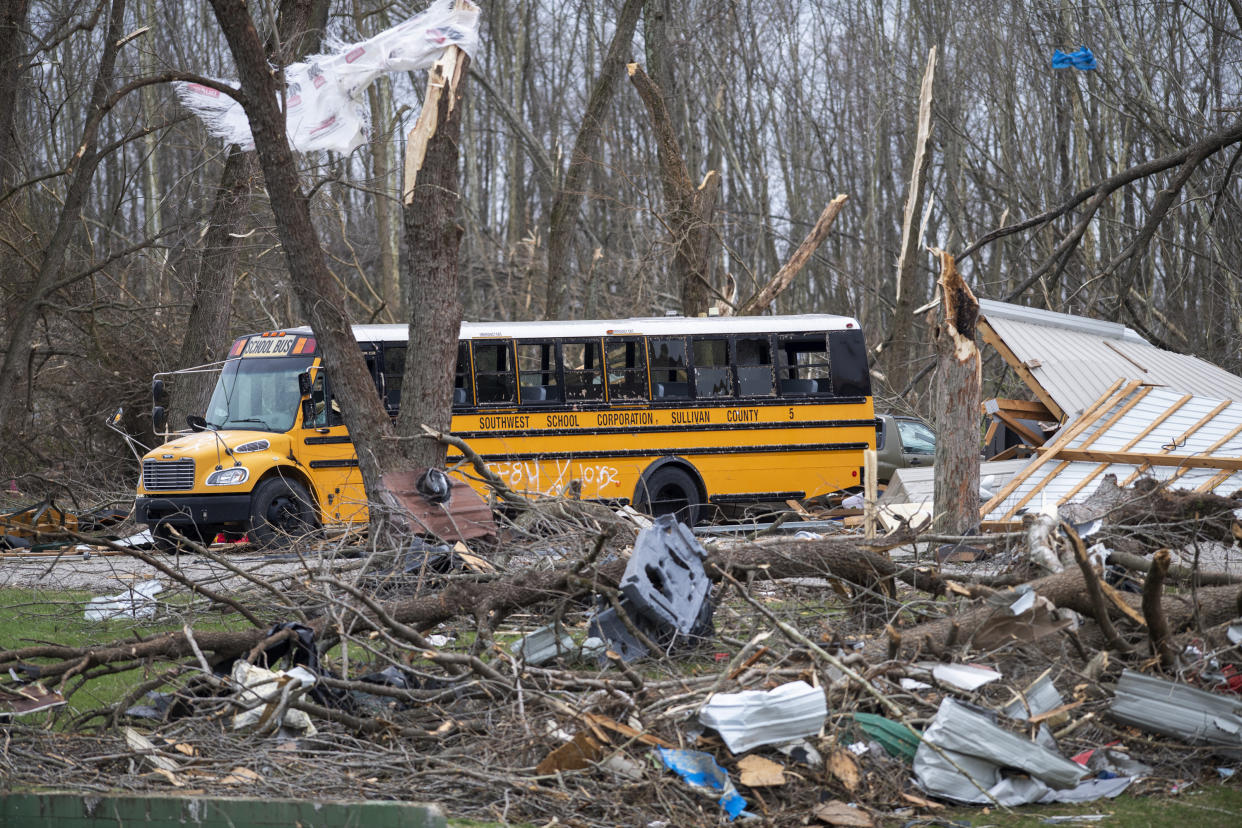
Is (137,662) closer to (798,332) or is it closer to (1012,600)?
(1012,600)

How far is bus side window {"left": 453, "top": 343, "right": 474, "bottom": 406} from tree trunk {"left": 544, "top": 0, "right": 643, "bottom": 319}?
4.61 metres

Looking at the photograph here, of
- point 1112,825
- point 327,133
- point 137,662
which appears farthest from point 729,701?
point 327,133

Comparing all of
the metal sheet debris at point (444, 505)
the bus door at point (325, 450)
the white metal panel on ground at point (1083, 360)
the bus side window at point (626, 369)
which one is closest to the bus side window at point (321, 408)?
the bus door at point (325, 450)

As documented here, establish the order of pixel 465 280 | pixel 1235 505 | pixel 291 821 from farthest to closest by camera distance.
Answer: pixel 465 280 → pixel 1235 505 → pixel 291 821

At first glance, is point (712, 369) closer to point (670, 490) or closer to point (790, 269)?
point (670, 490)

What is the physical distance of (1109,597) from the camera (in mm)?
6004

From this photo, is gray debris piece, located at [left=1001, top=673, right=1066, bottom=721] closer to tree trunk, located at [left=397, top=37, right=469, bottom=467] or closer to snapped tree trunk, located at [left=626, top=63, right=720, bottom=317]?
tree trunk, located at [left=397, top=37, right=469, bottom=467]

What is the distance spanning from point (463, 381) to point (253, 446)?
2633 mm

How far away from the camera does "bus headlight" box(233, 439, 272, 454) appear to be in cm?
1393

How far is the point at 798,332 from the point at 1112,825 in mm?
11784

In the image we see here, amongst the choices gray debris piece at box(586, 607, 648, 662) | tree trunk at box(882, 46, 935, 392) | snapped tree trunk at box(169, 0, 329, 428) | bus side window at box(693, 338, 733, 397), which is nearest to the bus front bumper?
snapped tree trunk at box(169, 0, 329, 428)

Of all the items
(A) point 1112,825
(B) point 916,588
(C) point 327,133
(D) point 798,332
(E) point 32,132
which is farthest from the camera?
(E) point 32,132

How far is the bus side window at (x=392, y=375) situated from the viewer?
14.9 m

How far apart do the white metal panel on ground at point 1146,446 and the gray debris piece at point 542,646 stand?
6941mm
